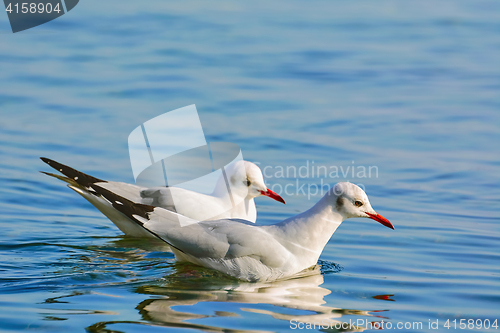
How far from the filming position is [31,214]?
27.7ft

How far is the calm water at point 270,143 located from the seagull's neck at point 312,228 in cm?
32

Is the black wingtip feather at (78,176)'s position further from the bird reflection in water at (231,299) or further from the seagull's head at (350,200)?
the seagull's head at (350,200)

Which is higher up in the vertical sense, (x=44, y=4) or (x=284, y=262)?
(x=44, y=4)

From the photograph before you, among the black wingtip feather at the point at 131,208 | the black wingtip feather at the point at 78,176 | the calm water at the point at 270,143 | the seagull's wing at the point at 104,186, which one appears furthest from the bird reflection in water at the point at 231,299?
the black wingtip feather at the point at 78,176

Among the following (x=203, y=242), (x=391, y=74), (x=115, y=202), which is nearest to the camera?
(x=203, y=242)

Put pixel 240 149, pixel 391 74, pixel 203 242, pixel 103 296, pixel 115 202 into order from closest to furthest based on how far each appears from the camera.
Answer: pixel 103 296 → pixel 203 242 → pixel 115 202 → pixel 240 149 → pixel 391 74

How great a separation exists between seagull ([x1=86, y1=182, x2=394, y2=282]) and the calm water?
0.17 metres

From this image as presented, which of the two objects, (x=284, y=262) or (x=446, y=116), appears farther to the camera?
(x=446, y=116)

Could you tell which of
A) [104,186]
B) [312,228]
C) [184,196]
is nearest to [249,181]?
[184,196]

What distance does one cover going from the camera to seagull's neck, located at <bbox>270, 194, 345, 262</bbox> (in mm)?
6738

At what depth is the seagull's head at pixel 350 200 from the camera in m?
6.73

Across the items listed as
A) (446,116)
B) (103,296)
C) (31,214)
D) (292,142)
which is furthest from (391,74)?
(103,296)

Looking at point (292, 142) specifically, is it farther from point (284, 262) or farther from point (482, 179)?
point (284, 262)

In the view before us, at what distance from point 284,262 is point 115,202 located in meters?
1.75
